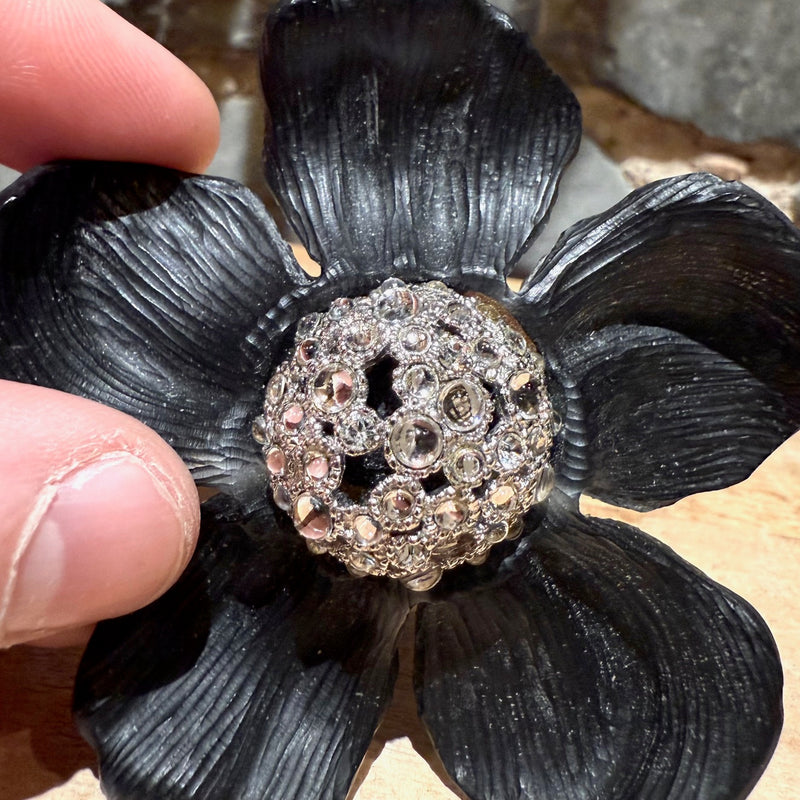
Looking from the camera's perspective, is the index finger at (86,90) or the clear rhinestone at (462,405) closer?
the clear rhinestone at (462,405)

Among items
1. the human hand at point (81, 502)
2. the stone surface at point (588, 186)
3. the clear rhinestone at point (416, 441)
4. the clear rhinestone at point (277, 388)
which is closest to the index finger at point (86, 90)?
the human hand at point (81, 502)

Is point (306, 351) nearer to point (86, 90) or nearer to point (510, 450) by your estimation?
point (510, 450)

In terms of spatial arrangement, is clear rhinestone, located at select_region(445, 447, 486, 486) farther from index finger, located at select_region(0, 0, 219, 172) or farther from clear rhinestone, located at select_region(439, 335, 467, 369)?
index finger, located at select_region(0, 0, 219, 172)

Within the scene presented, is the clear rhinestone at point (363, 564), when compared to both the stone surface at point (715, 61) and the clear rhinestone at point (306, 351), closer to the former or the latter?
the clear rhinestone at point (306, 351)

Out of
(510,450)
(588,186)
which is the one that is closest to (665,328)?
(510,450)

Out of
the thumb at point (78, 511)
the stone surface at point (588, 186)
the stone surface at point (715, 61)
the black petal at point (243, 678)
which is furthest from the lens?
the stone surface at point (588, 186)

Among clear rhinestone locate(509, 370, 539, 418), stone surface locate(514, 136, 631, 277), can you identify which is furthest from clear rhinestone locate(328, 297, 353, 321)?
stone surface locate(514, 136, 631, 277)
